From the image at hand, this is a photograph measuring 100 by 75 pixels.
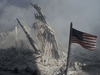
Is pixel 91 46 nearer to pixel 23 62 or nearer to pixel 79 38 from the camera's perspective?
pixel 79 38

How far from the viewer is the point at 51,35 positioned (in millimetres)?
18328

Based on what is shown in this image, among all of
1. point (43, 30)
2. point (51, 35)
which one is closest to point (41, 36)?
point (43, 30)

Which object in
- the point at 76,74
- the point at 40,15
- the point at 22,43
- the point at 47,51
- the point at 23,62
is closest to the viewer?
the point at 76,74

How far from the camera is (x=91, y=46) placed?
4012 mm

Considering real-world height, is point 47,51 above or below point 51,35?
below

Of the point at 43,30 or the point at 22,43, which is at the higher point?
the point at 43,30

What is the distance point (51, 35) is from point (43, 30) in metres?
2.78

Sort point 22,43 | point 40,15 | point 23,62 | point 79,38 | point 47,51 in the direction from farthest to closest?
point 22,43, point 40,15, point 47,51, point 23,62, point 79,38

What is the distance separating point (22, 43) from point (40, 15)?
490 inches

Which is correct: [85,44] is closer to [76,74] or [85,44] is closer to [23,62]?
[76,74]

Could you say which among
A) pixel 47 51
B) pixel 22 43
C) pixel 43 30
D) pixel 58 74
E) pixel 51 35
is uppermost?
pixel 43 30

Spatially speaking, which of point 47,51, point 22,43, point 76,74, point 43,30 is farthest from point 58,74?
point 22,43

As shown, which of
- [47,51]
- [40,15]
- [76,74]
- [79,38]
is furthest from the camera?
[40,15]

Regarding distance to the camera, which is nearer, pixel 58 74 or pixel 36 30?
pixel 58 74
